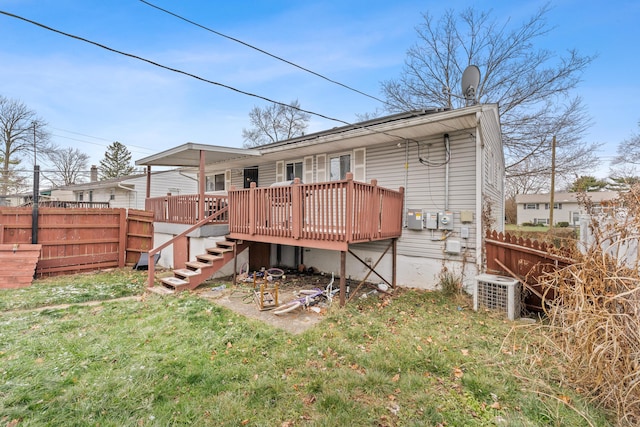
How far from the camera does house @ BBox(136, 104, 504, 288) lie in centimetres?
564

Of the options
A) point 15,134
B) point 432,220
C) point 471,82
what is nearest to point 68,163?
point 15,134

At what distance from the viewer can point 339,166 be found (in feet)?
27.9

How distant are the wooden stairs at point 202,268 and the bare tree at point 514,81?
553 inches

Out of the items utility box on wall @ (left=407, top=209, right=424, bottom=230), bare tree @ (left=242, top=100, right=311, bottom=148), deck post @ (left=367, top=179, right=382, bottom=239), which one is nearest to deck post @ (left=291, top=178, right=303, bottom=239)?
deck post @ (left=367, top=179, right=382, bottom=239)

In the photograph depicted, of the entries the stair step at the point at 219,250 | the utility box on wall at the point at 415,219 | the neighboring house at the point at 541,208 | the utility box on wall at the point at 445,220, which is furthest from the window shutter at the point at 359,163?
the neighboring house at the point at 541,208

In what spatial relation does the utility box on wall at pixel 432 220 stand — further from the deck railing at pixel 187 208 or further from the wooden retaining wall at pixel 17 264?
the wooden retaining wall at pixel 17 264

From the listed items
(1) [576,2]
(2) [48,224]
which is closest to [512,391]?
(2) [48,224]

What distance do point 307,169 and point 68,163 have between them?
35105mm

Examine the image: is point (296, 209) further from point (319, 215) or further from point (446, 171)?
point (446, 171)

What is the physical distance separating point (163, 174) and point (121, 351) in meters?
17.1

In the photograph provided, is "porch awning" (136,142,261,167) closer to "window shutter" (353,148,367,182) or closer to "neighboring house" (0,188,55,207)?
"window shutter" (353,148,367,182)

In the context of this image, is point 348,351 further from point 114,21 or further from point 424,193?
point 114,21

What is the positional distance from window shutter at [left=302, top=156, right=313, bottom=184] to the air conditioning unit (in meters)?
5.49

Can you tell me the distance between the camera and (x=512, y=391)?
2.89 meters
